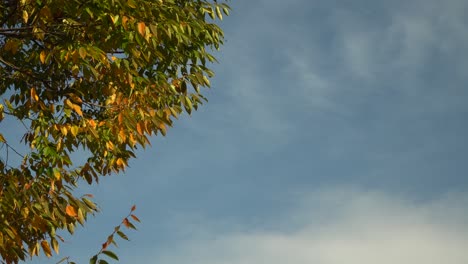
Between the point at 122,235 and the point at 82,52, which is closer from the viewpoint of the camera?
the point at 122,235

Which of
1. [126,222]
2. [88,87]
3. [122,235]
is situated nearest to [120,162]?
[88,87]

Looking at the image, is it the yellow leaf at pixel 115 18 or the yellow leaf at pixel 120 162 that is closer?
the yellow leaf at pixel 115 18

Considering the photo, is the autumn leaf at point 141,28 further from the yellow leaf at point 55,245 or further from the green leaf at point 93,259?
the yellow leaf at point 55,245

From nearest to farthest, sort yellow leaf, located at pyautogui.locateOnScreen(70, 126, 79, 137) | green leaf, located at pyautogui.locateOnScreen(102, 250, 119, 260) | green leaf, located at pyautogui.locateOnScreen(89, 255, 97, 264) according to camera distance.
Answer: green leaf, located at pyautogui.locateOnScreen(102, 250, 119, 260)
green leaf, located at pyautogui.locateOnScreen(89, 255, 97, 264)
yellow leaf, located at pyautogui.locateOnScreen(70, 126, 79, 137)

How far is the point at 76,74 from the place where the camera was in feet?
31.1

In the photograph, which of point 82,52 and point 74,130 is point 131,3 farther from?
point 74,130

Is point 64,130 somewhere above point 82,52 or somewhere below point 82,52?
below

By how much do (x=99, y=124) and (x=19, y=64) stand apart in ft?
10.6

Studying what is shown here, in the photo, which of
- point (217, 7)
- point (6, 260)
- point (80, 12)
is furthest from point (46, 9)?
point (217, 7)

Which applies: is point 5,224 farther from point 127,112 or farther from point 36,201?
point 127,112

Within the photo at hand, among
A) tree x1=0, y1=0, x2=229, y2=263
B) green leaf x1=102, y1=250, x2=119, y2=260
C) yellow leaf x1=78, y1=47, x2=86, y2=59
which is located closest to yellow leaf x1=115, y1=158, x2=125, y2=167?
tree x1=0, y1=0, x2=229, y2=263

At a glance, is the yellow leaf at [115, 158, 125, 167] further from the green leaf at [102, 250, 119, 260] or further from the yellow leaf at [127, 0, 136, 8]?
the green leaf at [102, 250, 119, 260]

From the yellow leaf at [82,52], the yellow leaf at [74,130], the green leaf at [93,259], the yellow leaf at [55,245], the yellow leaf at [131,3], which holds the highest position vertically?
the yellow leaf at [131,3]

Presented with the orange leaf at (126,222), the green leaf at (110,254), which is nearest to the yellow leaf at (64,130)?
the orange leaf at (126,222)
